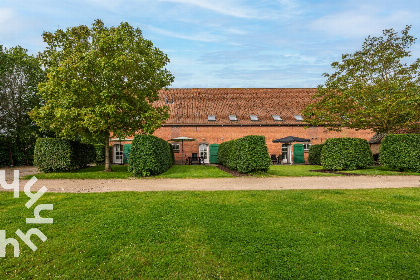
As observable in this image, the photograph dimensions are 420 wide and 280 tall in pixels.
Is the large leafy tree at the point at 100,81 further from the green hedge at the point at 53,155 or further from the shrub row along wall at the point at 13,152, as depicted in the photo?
the shrub row along wall at the point at 13,152

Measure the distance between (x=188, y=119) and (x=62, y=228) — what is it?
68.8ft

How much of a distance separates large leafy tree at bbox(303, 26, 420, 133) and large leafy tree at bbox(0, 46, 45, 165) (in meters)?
22.8

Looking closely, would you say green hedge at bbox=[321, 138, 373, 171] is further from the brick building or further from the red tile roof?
the red tile roof

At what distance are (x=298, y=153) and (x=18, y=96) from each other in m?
25.6

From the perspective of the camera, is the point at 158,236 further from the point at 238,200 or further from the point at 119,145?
the point at 119,145

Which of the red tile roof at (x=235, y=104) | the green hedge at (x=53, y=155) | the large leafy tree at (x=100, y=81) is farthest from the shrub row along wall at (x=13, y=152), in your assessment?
the red tile roof at (x=235, y=104)

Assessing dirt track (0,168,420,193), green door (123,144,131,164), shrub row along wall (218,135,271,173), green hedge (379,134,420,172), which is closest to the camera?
dirt track (0,168,420,193)

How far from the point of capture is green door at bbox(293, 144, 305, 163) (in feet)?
81.4

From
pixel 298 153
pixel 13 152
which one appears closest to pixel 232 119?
pixel 298 153

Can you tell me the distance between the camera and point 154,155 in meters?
11.9

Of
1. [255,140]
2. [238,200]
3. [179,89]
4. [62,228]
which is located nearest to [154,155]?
[255,140]

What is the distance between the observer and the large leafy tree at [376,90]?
1620cm

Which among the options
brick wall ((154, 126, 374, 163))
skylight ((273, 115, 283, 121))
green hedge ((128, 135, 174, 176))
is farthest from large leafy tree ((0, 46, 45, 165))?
skylight ((273, 115, 283, 121))

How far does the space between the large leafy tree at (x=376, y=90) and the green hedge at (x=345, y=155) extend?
3.29 m
